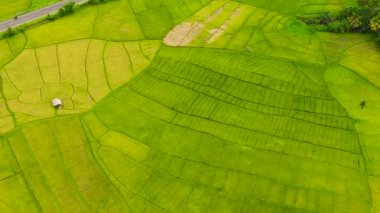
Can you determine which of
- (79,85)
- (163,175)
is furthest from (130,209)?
(79,85)

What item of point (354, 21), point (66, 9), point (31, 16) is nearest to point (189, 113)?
point (354, 21)

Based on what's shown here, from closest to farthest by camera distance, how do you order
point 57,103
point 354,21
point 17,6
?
point 57,103 < point 354,21 < point 17,6

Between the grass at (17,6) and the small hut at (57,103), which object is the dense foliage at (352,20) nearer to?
the small hut at (57,103)

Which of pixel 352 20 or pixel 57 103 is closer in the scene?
pixel 57 103

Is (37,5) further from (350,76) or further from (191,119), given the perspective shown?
(350,76)

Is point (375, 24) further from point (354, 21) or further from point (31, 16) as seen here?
point (31, 16)

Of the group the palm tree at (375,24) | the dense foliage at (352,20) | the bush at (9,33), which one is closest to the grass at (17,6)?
the bush at (9,33)

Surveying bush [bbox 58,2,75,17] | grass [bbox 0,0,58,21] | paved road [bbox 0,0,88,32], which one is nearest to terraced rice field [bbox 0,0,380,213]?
bush [bbox 58,2,75,17]

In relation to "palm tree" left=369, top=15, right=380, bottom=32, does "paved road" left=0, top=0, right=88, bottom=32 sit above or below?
above

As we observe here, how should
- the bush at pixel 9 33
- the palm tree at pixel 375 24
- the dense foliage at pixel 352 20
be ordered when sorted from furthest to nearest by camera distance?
the bush at pixel 9 33, the dense foliage at pixel 352 20, the palm tree at pixel 375 24

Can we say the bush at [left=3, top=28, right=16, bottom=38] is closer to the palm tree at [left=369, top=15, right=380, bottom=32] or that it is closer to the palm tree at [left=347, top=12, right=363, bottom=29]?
the palm tree at [left=347, top=12, right=363, bottom=29]
